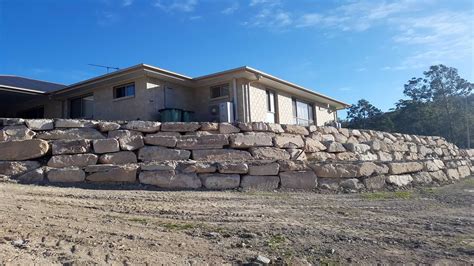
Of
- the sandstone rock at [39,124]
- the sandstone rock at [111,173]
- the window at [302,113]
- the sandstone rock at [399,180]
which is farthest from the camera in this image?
the window at [302,113]

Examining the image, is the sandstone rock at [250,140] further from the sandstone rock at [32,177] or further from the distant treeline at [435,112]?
the distant treeline at [435,112]

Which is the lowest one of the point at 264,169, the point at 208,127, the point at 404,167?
the point at 404,167

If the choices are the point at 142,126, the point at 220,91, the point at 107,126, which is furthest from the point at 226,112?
the point at 107,126

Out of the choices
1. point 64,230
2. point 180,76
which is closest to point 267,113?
point 180,76

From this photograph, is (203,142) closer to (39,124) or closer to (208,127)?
(208,127)

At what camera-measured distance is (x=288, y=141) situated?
10.6 metres

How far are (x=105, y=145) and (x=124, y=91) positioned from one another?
24.8 ft

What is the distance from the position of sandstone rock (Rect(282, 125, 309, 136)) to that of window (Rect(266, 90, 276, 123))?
18.6ft

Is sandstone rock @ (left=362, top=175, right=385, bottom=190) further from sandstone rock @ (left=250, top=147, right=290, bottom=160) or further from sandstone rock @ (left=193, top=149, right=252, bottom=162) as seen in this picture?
sandstone rock @ (left=193, top=149, right=252, bottom=162)

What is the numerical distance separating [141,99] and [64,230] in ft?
34.6

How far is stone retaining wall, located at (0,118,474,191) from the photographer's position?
8.31 m

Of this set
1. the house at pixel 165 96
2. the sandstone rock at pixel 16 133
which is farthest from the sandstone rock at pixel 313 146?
the sandstone rock at pixel 16 133

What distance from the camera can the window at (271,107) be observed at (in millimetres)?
17328

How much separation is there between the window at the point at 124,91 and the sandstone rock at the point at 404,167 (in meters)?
10.1
